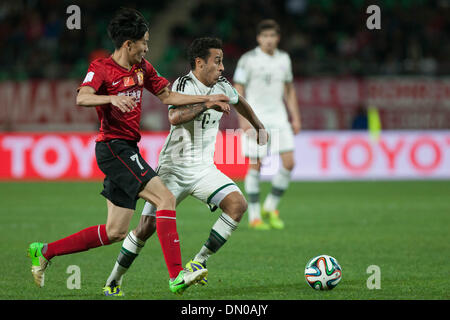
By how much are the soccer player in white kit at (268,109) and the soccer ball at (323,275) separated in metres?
3.89

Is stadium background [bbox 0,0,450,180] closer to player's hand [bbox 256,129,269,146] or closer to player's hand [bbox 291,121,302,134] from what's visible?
player's hand [bbox 291,121,302,134]

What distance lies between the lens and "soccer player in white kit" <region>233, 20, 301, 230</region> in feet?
30.9

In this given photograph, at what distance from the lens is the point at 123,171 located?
5.07 meters

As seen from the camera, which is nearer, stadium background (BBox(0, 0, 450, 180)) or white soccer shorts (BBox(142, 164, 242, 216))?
white soccer shorts (BBox(142, 164, 242, 216))

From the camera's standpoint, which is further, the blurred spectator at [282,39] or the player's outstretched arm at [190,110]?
the blurred spectator at [282,39]

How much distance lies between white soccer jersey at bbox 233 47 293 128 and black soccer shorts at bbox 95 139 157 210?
456cm

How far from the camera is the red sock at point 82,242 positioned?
209 inches

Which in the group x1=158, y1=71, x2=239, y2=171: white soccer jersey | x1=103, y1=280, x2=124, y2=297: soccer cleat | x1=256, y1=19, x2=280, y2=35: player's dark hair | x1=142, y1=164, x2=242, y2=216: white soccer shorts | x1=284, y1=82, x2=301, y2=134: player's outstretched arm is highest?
x1=256, y1=19, x2=280, y2=35: player's dark hair

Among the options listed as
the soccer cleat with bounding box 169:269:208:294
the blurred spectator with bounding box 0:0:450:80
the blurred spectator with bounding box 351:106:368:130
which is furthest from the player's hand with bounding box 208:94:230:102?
the blurred spectator with bounding box 351:106:368:130

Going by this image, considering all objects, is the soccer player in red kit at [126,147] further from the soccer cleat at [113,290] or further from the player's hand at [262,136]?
the player's hand at [262,136]

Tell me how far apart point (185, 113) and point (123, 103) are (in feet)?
2.45

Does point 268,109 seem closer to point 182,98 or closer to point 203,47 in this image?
point 203,47

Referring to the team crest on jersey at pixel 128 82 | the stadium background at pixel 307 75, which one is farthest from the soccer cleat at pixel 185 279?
the stadium background at pixel 307 75
